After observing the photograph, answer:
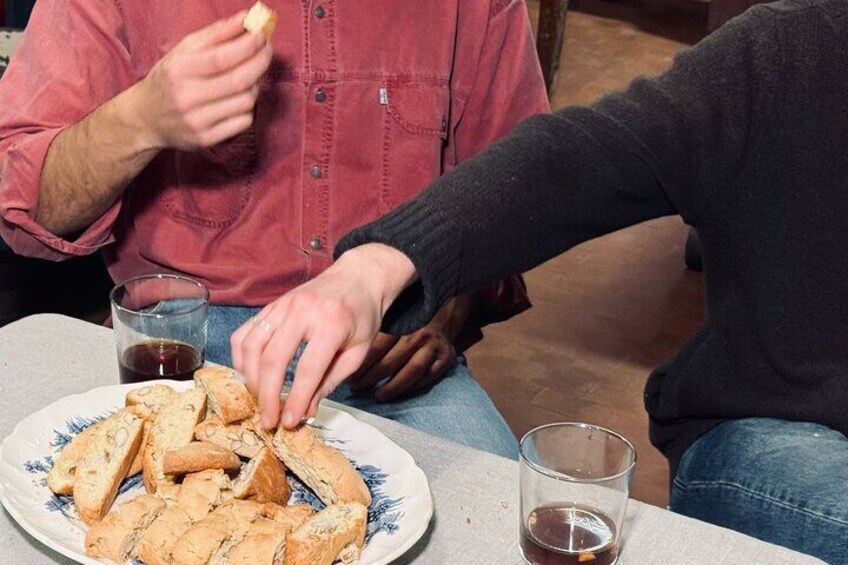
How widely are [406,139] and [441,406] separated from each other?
341mm

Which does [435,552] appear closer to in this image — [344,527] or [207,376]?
[344,527]

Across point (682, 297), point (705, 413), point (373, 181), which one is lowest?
point (682, 297)

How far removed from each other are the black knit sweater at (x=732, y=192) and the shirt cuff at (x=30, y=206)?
498 millimetres

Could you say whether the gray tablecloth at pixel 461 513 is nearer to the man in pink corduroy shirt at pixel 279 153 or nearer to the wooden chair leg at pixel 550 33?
the man in pink corduroy shirt at pixel 279 153

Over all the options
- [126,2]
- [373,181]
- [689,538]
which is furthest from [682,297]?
[689,538]

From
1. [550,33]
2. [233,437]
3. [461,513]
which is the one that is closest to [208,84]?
[233,437]

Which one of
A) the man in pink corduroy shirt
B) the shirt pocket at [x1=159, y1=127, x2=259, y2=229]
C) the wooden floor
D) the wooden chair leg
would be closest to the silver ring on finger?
the man in pink corduroy shirt

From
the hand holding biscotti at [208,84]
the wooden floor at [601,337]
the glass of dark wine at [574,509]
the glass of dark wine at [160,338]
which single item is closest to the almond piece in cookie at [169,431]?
the glass of dark wine at [160,338]

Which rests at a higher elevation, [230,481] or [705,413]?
[230,481]

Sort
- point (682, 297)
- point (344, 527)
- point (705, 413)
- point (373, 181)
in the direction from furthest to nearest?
point (682, 297), point (373, 181), point (705, 413), point (344, 527)

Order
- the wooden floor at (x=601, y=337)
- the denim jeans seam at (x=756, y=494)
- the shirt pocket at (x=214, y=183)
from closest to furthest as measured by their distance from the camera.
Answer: the denim jeans seam at (x=756, y=494), the shirt pocket at (x=214, y=183), the wooden floor at (x=601, y=337)

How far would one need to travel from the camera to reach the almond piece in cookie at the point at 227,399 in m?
1.01

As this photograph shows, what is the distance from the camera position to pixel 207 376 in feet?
3.38

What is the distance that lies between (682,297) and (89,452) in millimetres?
2593
